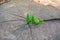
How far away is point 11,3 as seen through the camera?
6.86 feet

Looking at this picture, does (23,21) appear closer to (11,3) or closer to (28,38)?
(28,38)

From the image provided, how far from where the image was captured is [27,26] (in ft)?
4.80

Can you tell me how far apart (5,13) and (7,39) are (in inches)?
21.7

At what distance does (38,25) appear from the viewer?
1.48 metres

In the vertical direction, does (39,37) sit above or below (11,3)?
below

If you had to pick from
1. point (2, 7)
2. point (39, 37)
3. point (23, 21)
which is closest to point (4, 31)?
point (23, 21)

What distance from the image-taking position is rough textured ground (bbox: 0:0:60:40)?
133 centimetres

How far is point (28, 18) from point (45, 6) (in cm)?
60

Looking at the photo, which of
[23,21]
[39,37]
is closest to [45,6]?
[23,21]

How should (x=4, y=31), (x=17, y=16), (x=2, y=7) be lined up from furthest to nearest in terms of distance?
(x=2, y=7) → (x=17, y=16) → (x=4, y=31)

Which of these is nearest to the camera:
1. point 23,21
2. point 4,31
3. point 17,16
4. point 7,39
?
point 7,39

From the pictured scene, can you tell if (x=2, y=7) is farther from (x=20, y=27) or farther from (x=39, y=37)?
(x=39, y=37)

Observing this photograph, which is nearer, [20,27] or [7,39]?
[7,39]

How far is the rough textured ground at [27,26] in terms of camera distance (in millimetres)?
1326
